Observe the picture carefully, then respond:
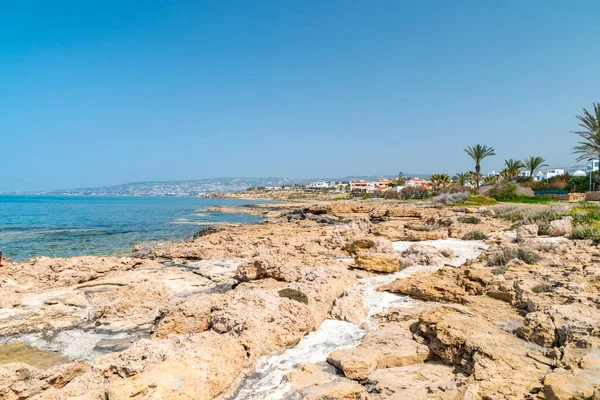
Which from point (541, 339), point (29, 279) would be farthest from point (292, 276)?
point (29, 279)

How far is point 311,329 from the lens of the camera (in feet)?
20.5

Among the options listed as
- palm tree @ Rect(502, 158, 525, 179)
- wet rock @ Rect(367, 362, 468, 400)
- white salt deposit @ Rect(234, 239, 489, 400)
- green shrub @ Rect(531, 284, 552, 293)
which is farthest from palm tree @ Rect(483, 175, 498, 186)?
wet rock @ Rect(367, 362, 468, 400)

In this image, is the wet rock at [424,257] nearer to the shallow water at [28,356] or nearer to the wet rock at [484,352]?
the wet rock at [484,352]

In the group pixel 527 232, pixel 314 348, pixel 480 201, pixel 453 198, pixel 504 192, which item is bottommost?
pixel 314 348

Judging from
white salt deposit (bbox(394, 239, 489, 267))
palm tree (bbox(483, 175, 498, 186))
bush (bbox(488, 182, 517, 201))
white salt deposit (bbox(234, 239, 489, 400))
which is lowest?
white salt deposit (bbox(234, 239, 489, 400))

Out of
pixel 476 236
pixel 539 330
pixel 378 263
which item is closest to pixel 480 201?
pixel 476 236

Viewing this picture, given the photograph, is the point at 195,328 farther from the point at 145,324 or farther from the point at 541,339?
the point at 541,339

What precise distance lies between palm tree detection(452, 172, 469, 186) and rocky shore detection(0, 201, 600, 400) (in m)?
68.1

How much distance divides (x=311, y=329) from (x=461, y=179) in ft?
252

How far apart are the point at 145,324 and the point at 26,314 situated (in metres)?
2.54

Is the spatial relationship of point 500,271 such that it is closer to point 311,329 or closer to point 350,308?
point 350,308

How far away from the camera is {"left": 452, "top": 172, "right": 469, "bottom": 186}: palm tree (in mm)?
74312

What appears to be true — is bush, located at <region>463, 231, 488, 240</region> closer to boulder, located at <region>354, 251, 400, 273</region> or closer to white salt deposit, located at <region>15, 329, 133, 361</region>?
boulder, located at <region>354, 251, 400, 273</region>

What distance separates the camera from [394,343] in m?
5.03
